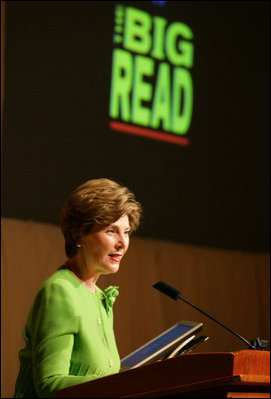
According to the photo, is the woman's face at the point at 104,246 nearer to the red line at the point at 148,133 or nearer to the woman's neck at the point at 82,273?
the woman's neck at the point at 82,273

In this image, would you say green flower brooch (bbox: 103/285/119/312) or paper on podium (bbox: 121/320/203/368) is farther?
green flower brooch (bbox: 103/285/119/312)

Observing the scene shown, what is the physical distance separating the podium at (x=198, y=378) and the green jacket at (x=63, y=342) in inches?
6.1

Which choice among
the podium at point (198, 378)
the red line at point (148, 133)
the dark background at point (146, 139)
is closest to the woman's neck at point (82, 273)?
the podium at point (198, 378)

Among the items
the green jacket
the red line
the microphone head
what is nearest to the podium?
the green jacket

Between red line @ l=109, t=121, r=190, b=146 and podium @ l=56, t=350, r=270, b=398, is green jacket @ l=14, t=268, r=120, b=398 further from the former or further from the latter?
red line @ l=109, t=121, r=190, b=146

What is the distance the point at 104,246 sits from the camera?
213 centimetres

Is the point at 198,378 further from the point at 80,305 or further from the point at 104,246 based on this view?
the point at 104,246

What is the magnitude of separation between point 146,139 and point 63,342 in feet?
9.42

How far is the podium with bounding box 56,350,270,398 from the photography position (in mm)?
1544

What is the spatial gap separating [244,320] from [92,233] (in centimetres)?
308

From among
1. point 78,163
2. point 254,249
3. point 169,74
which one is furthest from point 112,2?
point 254,249

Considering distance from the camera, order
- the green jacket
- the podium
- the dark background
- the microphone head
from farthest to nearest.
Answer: the dark background < the microphone head < the green jacket < the podium

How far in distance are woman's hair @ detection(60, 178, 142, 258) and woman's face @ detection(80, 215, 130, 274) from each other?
2cm

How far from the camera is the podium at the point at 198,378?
154 cm
